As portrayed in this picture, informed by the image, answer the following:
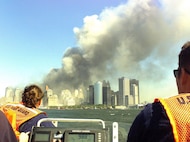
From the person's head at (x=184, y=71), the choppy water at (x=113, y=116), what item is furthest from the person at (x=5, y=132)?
the choppy water at (x=113, y=116)

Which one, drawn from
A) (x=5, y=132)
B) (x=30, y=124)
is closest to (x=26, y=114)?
(x=30, y=124)

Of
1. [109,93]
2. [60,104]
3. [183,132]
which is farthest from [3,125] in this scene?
[60,104]

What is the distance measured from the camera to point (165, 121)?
146 cm

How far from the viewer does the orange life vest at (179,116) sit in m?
1.43

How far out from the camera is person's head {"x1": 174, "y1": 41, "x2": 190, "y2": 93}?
1.63 meters

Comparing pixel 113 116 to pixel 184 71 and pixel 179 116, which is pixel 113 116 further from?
pixel 179 116

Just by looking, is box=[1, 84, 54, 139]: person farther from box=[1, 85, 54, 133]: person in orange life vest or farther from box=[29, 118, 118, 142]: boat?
box=[29, 118, 118, 142]: boat

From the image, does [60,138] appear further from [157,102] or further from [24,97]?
[24,97]

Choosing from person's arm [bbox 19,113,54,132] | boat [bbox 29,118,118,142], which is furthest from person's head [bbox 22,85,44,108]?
boat [bbox 29,118,118,142]

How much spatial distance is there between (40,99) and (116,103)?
430 feet

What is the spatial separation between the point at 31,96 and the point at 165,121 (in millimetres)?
3314

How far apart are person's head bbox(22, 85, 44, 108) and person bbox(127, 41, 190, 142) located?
3099mm

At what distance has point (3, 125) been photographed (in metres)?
1.75

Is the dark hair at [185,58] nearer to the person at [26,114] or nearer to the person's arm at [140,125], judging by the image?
the person's arm at [140,125]
